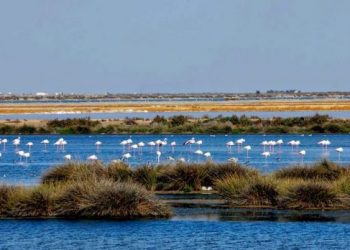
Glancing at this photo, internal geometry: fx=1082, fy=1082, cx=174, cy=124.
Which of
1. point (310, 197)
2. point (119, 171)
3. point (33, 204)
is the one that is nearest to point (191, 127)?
point (119, 171)

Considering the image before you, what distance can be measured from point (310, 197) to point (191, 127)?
44417mm

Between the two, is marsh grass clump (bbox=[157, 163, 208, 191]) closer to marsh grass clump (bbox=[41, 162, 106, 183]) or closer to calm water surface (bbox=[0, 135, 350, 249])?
marsh grass clump (bbox=[41, 162, 106, 183])

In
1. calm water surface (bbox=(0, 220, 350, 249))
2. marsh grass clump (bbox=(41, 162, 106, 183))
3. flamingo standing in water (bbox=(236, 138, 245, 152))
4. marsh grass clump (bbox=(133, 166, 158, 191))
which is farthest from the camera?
flamingo standing in water (bbox=(236, 138, 245, 152))

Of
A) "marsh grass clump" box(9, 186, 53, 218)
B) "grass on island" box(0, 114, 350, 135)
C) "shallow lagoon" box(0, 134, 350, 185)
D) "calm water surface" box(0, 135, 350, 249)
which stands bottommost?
"grass on island" box(0, 114, 350, 135)

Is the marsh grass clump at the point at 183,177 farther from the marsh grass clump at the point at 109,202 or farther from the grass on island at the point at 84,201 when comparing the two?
the marsh grass clump at the point at 109,202

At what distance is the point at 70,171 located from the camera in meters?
28.7

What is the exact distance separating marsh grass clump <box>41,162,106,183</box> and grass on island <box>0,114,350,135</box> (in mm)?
38454

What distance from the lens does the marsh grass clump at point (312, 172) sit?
92.3 feet

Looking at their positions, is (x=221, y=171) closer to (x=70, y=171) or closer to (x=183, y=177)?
(x=183, y=177)

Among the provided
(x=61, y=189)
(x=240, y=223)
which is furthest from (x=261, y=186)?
(x=61, y=189)

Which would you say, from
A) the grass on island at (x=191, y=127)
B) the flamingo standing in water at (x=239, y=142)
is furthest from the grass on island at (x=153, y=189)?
the grass on island at (x=191, y=127)

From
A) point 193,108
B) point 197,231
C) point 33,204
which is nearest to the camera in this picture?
point 197,231

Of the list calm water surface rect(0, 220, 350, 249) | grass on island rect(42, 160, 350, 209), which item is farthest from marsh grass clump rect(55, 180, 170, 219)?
grass on island rect(42, 160, 350, 209)

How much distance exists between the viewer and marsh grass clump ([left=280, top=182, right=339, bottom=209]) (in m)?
24.9
